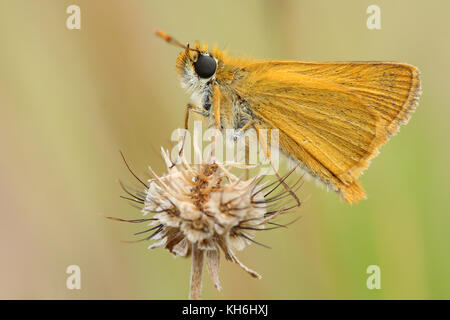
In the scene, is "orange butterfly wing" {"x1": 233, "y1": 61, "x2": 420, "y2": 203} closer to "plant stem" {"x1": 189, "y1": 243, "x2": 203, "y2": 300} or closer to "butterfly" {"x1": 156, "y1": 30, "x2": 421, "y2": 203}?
"butterfly" {"x1": 156, "y1": 30, "x2": 421, "y2": 203}

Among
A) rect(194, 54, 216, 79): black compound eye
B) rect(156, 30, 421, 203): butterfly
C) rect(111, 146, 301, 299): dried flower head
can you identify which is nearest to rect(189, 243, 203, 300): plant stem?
rect(111, 146, 301, 299): dried flower head

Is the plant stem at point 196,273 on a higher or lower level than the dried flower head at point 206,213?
lower

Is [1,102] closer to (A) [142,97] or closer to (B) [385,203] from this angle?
(A) [142,97]

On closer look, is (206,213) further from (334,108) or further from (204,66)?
(334,108)

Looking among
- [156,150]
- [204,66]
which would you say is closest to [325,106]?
[204,66]

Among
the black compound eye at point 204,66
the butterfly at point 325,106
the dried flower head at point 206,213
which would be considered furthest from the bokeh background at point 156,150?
the dried flower head at point 206,213

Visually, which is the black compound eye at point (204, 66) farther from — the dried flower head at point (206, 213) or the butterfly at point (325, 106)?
the dried flower head at point (206, 213)

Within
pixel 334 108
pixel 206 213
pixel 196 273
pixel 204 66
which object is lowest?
pixel 196 273
